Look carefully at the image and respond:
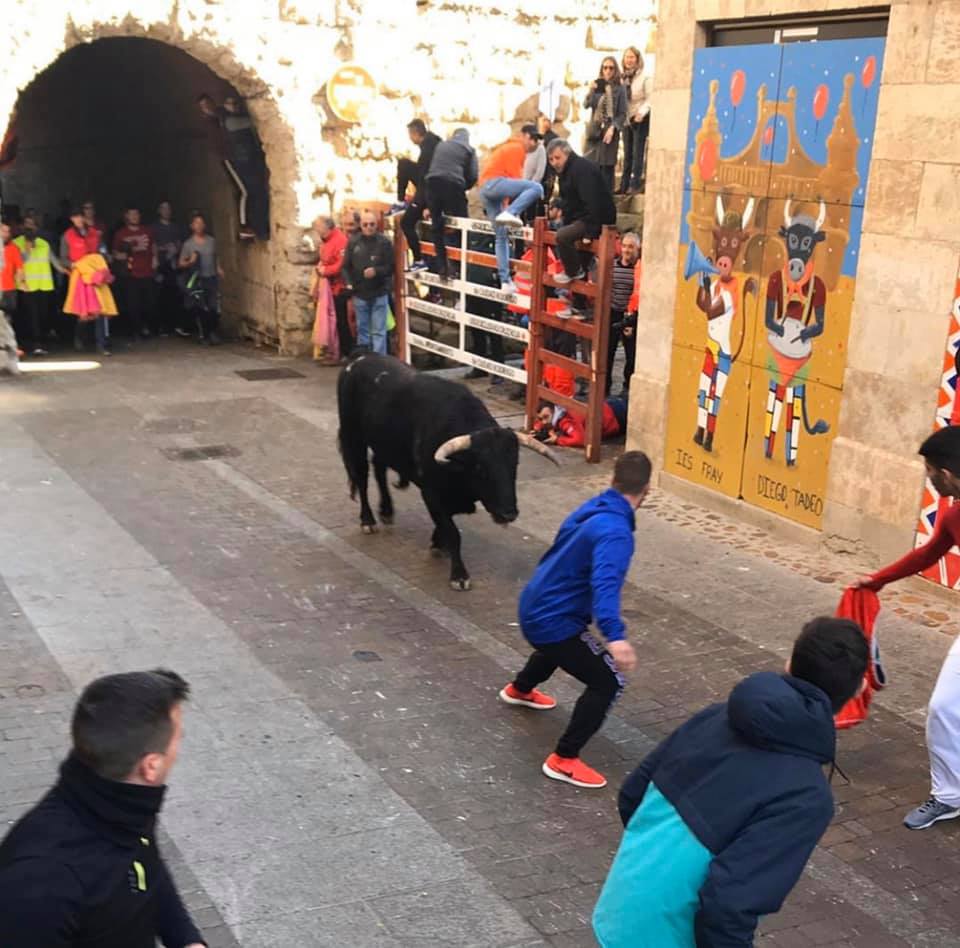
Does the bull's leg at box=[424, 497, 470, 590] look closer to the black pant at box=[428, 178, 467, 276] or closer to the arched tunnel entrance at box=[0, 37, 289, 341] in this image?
the black pant at box=[428, 178, 467, 276]

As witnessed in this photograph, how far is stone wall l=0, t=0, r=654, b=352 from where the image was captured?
14.9 meters

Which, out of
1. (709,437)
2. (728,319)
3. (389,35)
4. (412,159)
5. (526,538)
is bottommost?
(526,538)

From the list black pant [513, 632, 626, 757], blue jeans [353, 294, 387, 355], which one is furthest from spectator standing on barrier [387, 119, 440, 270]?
black pant [513, 632, 626, 757]

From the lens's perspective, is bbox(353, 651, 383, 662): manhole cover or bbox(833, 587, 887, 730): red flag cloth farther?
bbox(353, 651, 383, 662): manhole cover

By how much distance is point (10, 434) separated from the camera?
1188cm

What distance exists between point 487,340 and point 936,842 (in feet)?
33.0

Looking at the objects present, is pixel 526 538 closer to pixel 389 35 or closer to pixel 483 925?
pixel 483 925

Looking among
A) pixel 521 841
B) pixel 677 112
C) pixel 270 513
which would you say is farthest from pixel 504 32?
pixel 521 841

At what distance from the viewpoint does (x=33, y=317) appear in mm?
16516

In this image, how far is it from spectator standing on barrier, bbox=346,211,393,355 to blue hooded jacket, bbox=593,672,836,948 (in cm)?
1156

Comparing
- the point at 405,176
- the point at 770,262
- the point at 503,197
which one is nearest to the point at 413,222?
the point at 405,176

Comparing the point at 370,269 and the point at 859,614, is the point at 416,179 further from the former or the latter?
the point at 859,614

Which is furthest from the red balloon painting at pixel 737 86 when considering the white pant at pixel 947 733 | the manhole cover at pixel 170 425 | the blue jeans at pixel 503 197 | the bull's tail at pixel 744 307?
the manhole cover at pixel 170 425

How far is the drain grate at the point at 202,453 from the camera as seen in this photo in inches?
445
